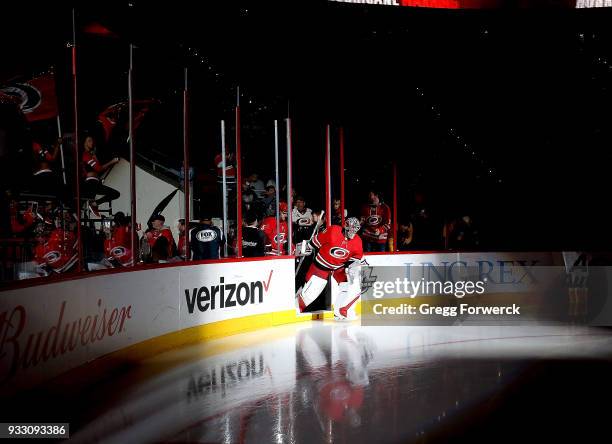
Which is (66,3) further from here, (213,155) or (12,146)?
(213,155)

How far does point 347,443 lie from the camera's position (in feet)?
17.7

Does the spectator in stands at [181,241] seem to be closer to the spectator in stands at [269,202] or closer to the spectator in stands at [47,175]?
the spectator in stands at [269,202]

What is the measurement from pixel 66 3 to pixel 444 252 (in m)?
8.84

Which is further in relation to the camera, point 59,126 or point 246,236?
point 246,236

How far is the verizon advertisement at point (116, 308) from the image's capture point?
637 cm

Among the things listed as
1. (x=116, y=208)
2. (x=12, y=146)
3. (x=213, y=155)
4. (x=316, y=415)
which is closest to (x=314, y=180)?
(x=213, y=155)

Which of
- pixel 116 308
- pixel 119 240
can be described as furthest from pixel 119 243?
pixel 116 308

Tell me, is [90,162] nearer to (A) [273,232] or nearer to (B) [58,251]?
(B) [58,251]

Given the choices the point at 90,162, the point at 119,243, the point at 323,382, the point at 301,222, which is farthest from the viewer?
the point at 301,222

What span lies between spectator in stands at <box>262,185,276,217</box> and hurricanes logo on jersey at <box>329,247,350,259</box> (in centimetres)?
174

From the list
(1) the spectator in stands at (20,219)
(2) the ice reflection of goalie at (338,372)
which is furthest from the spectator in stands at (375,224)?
(1) the spectator in stands at (20,219)

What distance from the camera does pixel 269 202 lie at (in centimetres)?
1406

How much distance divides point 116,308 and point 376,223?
7760 millimetres

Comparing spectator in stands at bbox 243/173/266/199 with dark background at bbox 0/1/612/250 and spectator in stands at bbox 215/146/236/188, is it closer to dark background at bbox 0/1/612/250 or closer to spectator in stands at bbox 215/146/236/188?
spectator in stands at bbox 215/146/236/188
